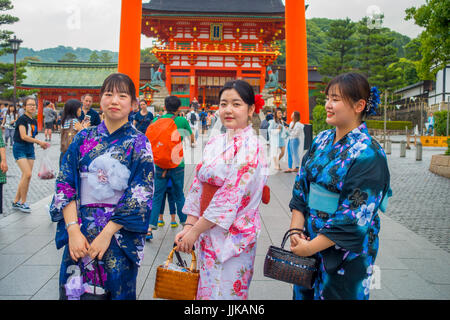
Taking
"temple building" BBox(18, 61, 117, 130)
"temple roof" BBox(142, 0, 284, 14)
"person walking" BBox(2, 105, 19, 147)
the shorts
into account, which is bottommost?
the shorts

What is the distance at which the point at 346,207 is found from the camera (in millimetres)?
1729

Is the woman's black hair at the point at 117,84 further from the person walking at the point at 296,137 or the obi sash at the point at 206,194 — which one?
the person walking at the point at 296,137

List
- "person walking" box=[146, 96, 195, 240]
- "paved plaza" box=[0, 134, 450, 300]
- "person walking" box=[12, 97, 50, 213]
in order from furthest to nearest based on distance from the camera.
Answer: "person walking" box=[12, 97, 50, 213] < "person walking" box=[146, 96, 195, 240] < "paved plaza" box=[0, 134, 450, 300]

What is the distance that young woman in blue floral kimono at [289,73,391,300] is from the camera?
1.72m

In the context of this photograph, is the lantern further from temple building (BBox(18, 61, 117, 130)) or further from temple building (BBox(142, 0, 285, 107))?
temple building (BBox(18, 61, 117, 130))

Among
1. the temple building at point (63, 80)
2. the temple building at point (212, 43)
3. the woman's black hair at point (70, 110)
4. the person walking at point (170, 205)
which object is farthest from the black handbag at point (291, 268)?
the temple building at point (63, 80)

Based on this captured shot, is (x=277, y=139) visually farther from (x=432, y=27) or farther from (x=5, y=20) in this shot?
(x=5, y=20)

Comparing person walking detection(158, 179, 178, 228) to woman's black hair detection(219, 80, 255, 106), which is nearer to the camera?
woman's black hair detection(219, 80, 255, 106)

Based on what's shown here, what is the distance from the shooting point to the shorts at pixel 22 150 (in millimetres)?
5535

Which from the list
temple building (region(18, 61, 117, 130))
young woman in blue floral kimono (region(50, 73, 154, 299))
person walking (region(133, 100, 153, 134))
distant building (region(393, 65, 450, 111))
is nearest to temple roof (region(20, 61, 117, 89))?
temple building (region(18, 61, 117, 130))

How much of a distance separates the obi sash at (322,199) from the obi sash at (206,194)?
20.2 inches

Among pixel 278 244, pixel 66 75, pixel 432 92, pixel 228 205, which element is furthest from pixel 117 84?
pixel 432 92

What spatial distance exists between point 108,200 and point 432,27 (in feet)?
31.2

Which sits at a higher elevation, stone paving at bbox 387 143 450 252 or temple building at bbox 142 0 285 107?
temple building at bbox 142 0 285 107
